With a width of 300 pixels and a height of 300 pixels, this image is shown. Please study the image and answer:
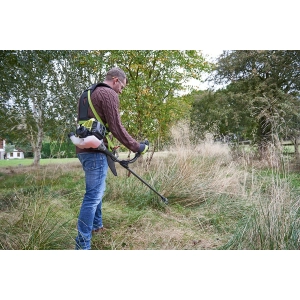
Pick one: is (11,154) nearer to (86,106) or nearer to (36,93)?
(36,93)

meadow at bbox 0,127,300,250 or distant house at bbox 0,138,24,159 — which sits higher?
distant house at bbox 0,138,24,159

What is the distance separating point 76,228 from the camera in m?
2.08

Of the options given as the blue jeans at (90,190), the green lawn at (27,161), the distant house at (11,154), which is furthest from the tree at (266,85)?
the distant house at (11,154)

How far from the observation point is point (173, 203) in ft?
9.05

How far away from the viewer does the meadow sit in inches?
78.1

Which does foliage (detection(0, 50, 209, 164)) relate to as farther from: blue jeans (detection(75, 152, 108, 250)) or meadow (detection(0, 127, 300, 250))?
blue jeans (detection(75, 152, 108, 250))

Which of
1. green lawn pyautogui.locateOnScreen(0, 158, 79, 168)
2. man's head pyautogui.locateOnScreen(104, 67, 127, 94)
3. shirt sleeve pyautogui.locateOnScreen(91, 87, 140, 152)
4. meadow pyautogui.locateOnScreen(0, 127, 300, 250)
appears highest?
man's head pyautogui.locateOnScreen(104, 67, 127, 94)

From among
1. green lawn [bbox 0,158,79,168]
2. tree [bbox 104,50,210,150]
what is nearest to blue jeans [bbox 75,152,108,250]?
green lawn [bbox 0,158,79,168]

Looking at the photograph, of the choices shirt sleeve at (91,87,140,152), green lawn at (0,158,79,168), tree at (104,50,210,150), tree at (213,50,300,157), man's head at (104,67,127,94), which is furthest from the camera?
tree at (104,50,210,150)

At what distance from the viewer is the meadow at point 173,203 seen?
78.1 inches

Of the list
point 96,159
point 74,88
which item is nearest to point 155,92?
point 74,88

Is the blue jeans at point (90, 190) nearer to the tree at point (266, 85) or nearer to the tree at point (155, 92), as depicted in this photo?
the tree at point (155, 92)

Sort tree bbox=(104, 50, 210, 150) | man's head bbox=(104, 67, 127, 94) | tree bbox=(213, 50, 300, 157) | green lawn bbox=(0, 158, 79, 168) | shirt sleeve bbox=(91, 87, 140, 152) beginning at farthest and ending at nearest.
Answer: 1. tree bbox=(104, 50, 210, 150)
2. tree bbox=(213, 50, 300, 157)
3. green lawn bbox=(0, 158, 79, 168)
4. man's head bbox=(104, 67, 127, 94)
5. shirt sleeve bbox=(91, 87, 140, 152)
